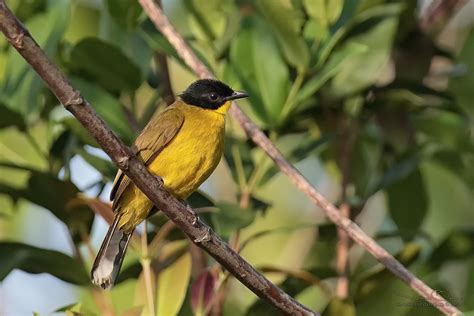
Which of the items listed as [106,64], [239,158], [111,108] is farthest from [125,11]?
[239,158]

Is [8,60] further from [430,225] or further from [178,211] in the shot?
[430,225]

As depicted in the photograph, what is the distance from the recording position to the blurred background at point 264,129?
10.1 ft

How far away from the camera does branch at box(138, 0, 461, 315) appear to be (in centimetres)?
270

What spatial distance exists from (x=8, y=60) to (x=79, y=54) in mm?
259

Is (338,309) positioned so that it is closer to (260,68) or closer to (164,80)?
(260,68)

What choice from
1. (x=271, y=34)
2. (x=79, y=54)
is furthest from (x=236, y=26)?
(x=79, y=54)

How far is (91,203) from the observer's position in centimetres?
296

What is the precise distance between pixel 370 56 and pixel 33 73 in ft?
3.36

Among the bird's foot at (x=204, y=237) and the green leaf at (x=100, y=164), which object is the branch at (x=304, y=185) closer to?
the green leaf at (x=100, y=164)

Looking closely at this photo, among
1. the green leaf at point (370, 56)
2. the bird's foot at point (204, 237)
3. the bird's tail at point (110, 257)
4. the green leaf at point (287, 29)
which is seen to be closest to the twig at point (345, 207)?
the green leaf at point (370, 56)

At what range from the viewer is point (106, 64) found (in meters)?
3.16

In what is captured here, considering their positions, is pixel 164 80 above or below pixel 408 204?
above

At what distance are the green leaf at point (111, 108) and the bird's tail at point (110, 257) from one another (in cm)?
26

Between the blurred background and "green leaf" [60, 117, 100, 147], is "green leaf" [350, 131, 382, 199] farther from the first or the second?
"green leaf" [60, 117, 100, 147]
